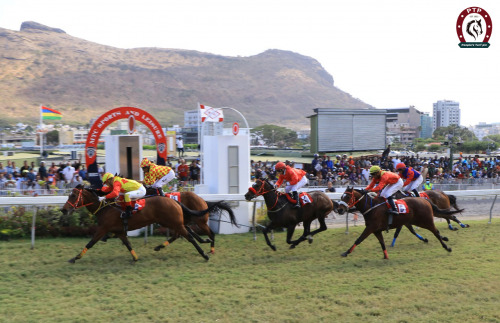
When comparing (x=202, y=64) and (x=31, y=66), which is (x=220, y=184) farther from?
(x=202, y=64)

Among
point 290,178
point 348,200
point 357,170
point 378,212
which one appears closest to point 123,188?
point 290,178

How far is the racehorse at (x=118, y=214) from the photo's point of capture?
680cm

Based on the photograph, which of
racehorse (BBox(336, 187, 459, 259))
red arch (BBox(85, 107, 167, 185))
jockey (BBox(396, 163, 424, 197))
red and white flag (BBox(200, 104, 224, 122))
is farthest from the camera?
red and white flag (BBox(200, 104, 224, 122))

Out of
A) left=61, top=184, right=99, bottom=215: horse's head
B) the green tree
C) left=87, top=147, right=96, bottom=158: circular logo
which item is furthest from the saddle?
the green tree

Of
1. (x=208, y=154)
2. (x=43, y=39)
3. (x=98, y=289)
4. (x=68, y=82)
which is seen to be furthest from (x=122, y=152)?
(x=43, y=39)

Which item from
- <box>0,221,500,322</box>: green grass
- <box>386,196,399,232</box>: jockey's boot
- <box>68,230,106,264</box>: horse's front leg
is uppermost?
<box>386,196,399,232</box>: jockey's boot

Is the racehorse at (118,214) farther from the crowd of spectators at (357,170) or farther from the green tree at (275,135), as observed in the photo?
the green tree at (275,135)

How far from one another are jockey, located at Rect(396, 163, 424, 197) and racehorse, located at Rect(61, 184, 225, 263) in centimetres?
427

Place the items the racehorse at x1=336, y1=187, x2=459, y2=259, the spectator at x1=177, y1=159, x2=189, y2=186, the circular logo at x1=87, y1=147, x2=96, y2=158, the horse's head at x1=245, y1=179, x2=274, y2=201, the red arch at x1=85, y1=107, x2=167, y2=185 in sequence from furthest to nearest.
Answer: the spectator at x1=177, y1=159, x2=189, y2=186
the circular logo at x1=87, y1=147, x2=96, y2=158
the red arch at x1=85, y1=107, x2=167, y2=185
the horse's head at x1=245, y1=179, x2=274, y2=201
the racehorse at x1=336, y1=187, x2=459, y2=259

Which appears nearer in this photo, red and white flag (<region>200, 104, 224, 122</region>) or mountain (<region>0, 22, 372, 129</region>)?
red and white flag (<region>200, 104, 224, 122</region>)

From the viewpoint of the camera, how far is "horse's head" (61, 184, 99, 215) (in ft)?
22.2

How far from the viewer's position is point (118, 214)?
6.90 meters

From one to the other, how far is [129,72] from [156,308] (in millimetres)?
144091

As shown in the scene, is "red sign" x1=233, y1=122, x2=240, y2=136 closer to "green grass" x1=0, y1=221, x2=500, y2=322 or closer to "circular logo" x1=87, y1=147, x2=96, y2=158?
"green grass" x1=0, y1=221, x2=500, y2=322
